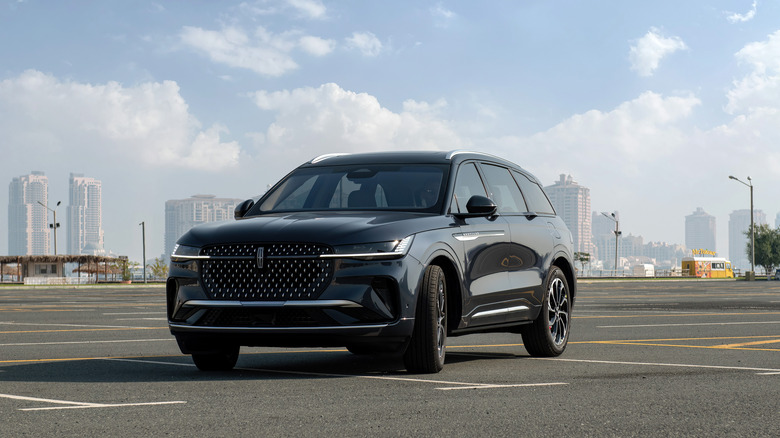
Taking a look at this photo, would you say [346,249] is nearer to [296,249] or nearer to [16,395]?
[296,249]

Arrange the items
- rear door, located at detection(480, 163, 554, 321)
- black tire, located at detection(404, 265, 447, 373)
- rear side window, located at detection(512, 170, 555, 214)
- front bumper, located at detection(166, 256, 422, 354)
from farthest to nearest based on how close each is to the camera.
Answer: rear side window, located at detection(512, 170, 555, 214) < rear door, located at detection(480, 163, 554, 321) < black tire, located at detection(404, 265, 447, 373) < front bumper, located at detection(166, 256, 422, 354)

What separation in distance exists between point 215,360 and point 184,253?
3.12ft

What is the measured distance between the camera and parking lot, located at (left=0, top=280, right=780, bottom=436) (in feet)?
17.6

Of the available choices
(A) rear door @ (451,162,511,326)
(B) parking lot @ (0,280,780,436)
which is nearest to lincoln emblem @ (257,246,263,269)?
(B) parking lot @ (0,280,780,436)

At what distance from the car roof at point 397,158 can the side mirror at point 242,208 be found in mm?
681

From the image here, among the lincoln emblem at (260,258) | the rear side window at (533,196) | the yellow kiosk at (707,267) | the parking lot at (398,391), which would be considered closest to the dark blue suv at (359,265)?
the lincoln emblem at (260,258)

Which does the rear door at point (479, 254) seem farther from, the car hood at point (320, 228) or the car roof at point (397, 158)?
the car hood at point (320, 228)

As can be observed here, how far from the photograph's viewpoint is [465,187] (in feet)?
30.3

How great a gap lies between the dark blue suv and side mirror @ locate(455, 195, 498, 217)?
12 millimetres

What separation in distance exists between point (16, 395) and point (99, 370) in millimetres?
1714

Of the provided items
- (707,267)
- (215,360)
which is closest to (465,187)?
(215,360)

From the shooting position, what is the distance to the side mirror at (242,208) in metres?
9.05

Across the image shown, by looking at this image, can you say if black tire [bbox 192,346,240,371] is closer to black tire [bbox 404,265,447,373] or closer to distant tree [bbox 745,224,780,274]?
black tire [bbox 404,265,447,373]

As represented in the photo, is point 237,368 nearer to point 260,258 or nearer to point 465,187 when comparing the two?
point 260,258
